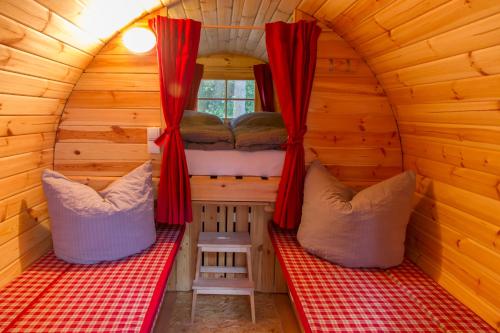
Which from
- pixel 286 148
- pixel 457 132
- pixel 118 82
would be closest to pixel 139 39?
pixel 118 82

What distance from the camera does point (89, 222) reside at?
176 cm

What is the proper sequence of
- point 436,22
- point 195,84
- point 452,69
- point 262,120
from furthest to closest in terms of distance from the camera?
point 195,84 < point 262,120 < point 452,69 < point 436,22

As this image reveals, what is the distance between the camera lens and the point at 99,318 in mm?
1384

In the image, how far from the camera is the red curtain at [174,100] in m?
2.07

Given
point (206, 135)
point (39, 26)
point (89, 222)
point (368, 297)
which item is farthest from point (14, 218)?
point (368, 297)

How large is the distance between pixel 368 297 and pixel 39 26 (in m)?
1.75

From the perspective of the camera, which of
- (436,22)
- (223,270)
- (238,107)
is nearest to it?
(436,22)

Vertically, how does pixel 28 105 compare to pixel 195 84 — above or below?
below

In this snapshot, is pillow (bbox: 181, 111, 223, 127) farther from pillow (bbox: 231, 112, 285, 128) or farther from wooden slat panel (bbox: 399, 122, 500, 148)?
wooden slat panel (bbox: 399, 122, 500, 148)

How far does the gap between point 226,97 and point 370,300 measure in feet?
8.37

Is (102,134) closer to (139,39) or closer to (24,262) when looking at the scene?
(139,39)

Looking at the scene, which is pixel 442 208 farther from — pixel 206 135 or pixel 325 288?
pixel 206 135

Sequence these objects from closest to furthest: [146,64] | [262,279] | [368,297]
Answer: [368,297]
[146,64]
[262,279]

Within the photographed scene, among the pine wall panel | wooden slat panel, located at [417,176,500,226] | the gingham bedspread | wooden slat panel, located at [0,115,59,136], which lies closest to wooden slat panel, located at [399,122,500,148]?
the pine wall panel
